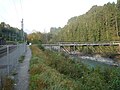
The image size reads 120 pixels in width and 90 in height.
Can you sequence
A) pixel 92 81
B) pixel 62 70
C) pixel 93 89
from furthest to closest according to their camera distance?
pixel 62 70 → pixel 92 81 → pixel 93 89

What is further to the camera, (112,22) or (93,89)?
(112,22)

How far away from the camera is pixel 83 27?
12150 cm

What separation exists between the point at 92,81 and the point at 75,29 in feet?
396

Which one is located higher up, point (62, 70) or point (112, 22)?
point (112, 22)

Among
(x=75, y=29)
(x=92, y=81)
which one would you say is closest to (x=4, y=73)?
(x=92, y=81)

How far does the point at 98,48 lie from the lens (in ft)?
316

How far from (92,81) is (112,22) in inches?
3749

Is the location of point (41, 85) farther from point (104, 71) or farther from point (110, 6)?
point (110, 6)

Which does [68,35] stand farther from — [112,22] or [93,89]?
[93,89]

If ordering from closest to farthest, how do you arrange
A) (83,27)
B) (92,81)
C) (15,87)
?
(92,81) → (15,87) → (83,27)

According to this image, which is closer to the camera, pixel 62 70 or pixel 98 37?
pixel 62 70

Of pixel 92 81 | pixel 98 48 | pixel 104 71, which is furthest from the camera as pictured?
pixel 98 48

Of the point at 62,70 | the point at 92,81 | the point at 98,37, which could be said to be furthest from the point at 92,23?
the point at 92,81

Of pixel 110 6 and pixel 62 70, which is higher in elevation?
pixel 110 6
